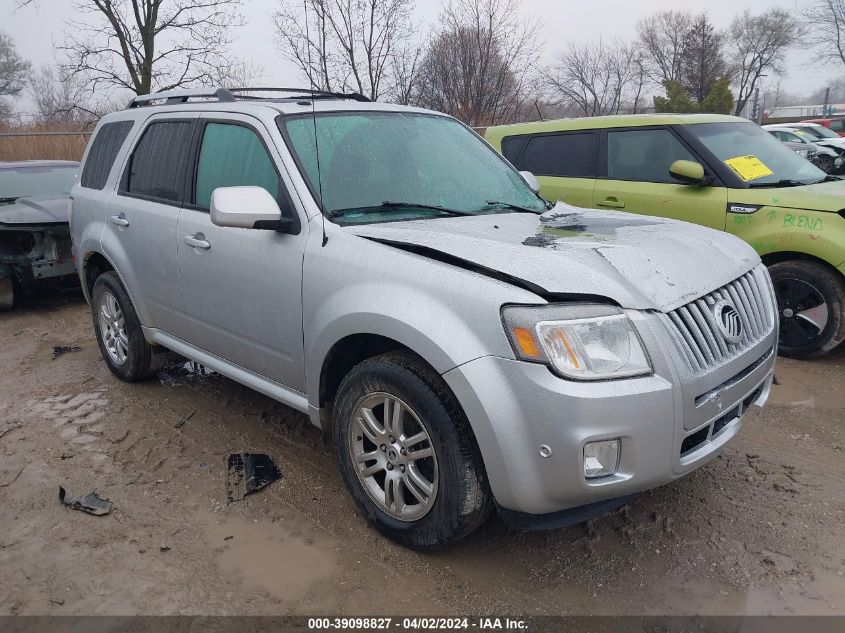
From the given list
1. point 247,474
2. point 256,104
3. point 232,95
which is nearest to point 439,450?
point 247,474

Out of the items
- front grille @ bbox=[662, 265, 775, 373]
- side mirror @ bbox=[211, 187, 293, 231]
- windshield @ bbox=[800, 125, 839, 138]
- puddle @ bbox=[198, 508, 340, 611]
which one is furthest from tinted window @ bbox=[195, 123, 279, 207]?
windshield @ bbox=[800, 125, 839, 138]

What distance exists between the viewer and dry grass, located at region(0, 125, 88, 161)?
49.4ft

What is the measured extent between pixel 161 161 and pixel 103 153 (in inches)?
38.5

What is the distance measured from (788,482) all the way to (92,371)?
16.2 ft

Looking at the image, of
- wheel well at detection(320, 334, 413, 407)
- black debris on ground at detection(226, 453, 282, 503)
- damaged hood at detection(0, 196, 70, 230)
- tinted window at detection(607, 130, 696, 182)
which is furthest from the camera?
damaged hood at detection(0, 196, 70, 230)

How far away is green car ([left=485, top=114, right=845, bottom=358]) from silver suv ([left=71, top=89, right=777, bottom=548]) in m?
2.11

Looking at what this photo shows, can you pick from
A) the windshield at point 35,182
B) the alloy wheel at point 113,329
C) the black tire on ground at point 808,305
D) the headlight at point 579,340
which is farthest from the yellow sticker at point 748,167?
the windshield at point 35,182

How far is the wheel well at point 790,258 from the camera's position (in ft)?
16.6

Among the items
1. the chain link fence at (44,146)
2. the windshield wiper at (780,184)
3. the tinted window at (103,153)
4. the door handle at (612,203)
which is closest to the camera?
the tinted window at (103,153)

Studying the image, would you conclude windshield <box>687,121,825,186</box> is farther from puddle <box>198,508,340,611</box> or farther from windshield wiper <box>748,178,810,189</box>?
puddle <box>198,508,340,611</box>

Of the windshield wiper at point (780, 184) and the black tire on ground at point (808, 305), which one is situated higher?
the windshield wiper at point (780, 184)

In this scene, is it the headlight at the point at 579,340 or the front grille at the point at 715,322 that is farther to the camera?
the front grille at the point at 715,322

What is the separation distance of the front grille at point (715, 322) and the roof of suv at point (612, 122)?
125 inches

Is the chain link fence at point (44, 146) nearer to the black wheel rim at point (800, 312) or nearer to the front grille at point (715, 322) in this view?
the black wheel rim at point (800, 312)
